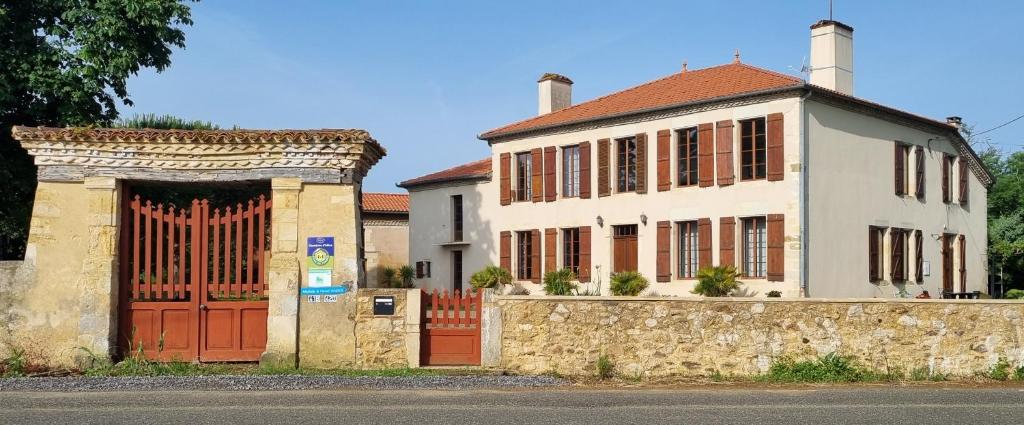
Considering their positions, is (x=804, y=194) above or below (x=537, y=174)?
below

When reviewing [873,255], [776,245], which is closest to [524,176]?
[776,245]

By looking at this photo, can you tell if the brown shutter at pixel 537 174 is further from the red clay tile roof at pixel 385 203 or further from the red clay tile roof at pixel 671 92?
the red clay tile roof at pixel 385 203

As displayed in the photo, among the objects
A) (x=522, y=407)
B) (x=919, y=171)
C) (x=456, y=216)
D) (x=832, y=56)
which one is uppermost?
(x=832, y=56)

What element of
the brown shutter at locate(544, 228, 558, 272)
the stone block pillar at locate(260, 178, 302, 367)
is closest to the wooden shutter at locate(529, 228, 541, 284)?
the brown shutter at locate(544, 228, 558, 272)

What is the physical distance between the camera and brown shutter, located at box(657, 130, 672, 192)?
26938 mm

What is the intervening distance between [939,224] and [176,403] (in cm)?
2365

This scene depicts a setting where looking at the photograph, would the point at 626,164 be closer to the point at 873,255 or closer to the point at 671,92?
the point at 671,92

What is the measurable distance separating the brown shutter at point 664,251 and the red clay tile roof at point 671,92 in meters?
3.09

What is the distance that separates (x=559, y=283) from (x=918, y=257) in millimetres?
9441

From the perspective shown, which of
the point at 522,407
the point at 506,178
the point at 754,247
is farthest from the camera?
the point at 506,178

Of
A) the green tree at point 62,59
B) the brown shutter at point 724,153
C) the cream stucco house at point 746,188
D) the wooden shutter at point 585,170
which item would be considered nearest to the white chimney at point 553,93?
the cream stucco house at point 746,188

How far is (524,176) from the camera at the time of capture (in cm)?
3119

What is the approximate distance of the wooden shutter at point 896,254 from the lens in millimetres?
26594

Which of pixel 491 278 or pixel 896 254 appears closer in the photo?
pixel 896 254
